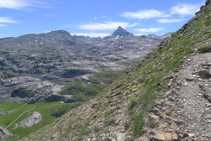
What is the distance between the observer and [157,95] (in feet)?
51.4

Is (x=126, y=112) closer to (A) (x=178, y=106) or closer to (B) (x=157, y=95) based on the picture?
(B) (x=157, y=95)

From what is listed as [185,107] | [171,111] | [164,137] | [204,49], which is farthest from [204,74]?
[164,137]

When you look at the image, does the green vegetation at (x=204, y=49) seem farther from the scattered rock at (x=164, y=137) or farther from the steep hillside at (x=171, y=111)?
the scattered rock at (x=164, y=137)

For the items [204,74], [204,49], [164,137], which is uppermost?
[204,49]

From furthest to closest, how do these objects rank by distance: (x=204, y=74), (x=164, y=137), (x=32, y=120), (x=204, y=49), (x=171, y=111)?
(x=32, y=120) → (x=204, y=49) → (x=204, y=74) → (x=171, y=111) → (x=164, y=137)

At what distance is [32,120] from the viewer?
6924 inches

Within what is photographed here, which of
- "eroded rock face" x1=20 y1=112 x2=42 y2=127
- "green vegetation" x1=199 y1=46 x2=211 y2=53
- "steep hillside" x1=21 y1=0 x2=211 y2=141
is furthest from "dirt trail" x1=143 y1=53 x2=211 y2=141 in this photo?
"eroded rock face" x1=20 y1=112 x2=42 y2=127

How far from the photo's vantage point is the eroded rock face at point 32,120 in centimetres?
16754

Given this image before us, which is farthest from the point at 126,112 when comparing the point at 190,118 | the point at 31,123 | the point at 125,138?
A: the point at 31,123

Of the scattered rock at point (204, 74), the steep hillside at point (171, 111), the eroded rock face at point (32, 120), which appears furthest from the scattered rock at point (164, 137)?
the eroded rock face at point (32, 120)

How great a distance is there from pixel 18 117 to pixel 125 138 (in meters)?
207

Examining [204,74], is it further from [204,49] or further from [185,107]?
[204,49]

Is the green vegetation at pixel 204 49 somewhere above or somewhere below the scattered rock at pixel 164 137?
above

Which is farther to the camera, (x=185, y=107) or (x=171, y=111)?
(x=171, y=111)
